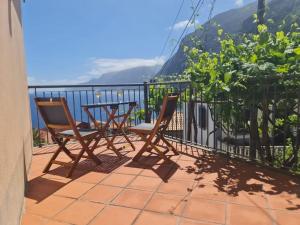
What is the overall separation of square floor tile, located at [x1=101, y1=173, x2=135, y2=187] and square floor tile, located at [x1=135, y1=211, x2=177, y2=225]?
0.65 meters

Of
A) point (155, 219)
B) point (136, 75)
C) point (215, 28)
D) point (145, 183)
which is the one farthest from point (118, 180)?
point (136, 75)

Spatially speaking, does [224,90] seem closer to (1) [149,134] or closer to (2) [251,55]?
(2) [251,55]

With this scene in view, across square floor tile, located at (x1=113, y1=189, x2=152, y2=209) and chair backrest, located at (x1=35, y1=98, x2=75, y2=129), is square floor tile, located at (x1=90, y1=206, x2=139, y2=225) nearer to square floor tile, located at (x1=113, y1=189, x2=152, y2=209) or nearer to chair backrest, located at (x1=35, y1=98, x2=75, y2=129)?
square floor tile, located at (x1=113, y1=189, x2=152, y2=209)

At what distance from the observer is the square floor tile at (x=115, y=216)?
1.92m

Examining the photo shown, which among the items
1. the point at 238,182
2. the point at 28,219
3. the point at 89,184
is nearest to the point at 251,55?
the point at 238,182

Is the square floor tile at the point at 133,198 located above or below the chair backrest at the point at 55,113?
below

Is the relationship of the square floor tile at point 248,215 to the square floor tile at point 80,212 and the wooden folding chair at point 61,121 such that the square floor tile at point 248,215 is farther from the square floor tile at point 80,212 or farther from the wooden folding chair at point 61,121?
the wooden folding chair at point 61,121

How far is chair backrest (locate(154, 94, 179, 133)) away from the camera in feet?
10.3

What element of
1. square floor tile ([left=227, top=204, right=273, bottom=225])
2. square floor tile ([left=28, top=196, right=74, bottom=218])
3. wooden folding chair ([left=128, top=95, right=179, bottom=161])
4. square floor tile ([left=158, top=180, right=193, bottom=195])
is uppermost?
wooden folding chair ([left=128, top=95, right=179, bottom=161])

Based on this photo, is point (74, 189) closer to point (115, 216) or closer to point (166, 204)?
point (115, 216)

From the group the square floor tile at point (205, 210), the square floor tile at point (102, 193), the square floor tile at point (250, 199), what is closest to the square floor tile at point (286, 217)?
the square floor tile at point (250, 199)

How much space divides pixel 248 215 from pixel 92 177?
1.61 meters

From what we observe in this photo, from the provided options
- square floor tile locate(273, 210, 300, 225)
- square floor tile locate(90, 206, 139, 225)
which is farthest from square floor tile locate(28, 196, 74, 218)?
square floor tile locate(273, 210, 300, 225)

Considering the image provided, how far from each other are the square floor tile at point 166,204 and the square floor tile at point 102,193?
369 mm
